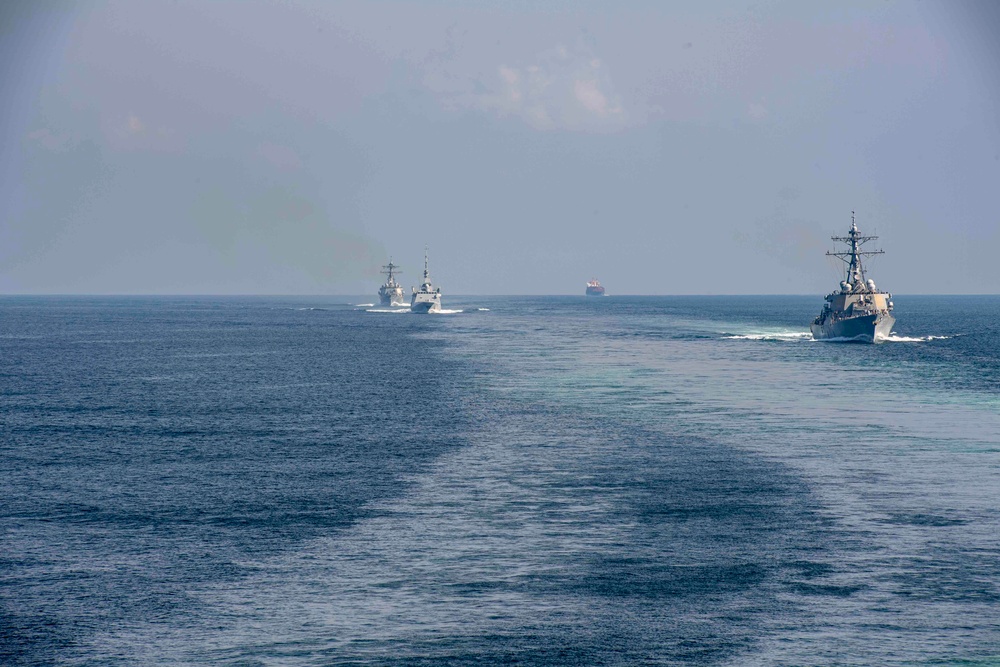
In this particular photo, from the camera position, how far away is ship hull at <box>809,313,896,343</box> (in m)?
128

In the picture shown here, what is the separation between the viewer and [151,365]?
9619 centimetres

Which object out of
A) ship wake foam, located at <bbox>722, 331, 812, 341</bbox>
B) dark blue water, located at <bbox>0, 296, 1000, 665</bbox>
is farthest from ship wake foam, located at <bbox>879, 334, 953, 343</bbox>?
dark blue water, located at <bbox>0, 296, 1000, 665</bbox>

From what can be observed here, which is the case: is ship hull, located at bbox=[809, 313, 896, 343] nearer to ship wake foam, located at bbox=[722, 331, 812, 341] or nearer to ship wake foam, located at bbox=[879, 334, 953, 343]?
ship wake foam, located at bbox=[879, 334, 953, 343]

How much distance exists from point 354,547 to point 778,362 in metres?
78.5

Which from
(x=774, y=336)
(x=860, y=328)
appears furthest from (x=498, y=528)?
(x=774, y=336)

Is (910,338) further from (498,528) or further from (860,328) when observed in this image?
(498,528)

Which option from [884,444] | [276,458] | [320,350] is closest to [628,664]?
[276,458]

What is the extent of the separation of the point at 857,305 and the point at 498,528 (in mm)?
→ 108440

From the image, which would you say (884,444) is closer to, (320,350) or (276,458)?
(276,458)

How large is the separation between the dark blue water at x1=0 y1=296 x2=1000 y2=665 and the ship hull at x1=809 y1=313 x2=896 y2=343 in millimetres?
59212

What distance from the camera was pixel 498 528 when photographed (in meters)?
30.5

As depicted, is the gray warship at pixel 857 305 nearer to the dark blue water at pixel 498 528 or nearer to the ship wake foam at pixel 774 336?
the ship wake foam at pixel 774 336

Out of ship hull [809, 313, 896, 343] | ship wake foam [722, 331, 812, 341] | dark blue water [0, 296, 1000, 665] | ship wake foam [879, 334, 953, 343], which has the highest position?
ship hull [809, 313, 896, 343]

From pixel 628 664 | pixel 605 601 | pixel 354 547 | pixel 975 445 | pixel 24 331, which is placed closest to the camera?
pixel 628 664
